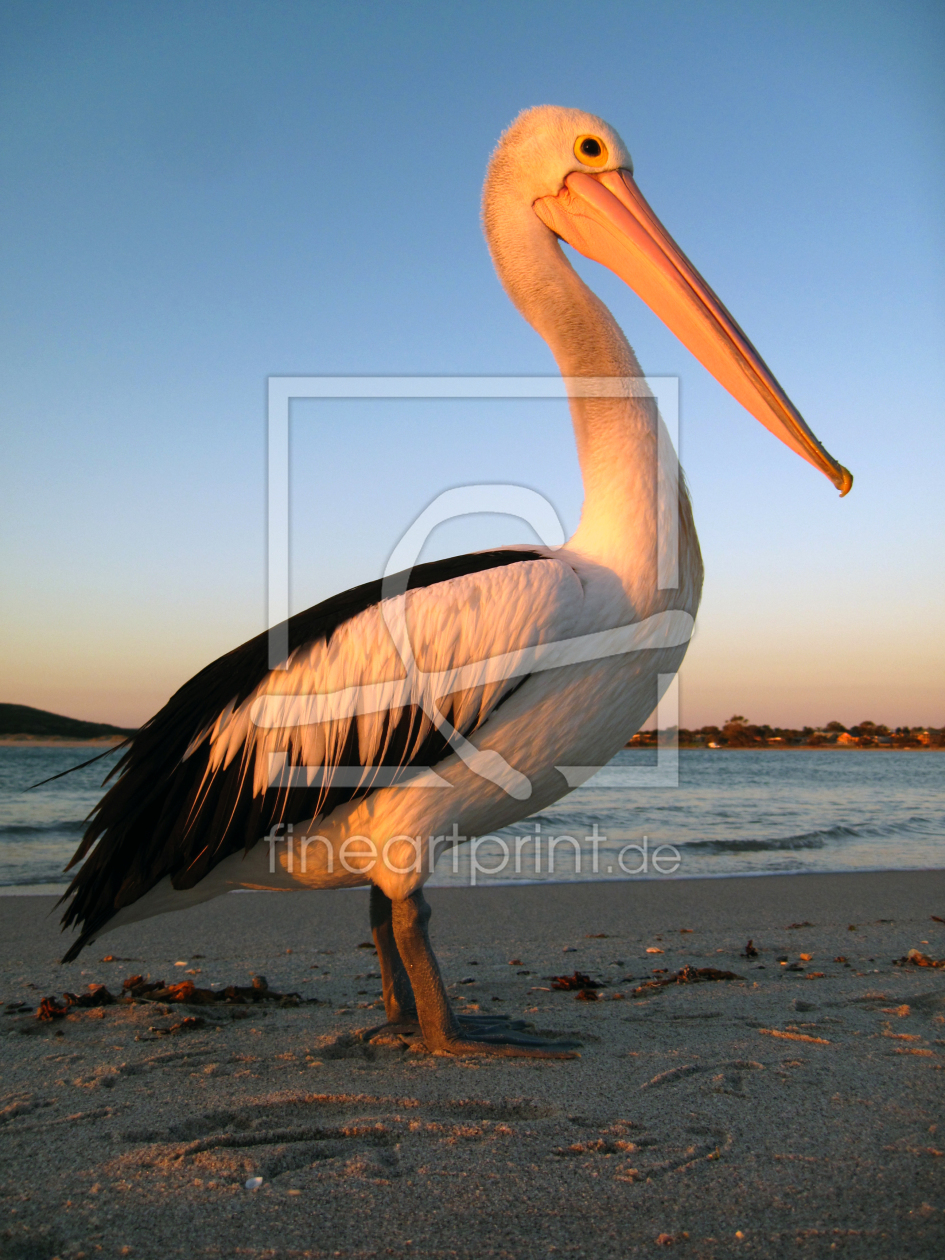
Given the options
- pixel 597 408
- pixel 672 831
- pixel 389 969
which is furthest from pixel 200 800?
pixel 672 831

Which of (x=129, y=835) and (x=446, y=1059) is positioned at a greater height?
(x=129, y=835)

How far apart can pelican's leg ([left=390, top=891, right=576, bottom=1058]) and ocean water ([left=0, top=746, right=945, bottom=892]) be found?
2882 millimetres

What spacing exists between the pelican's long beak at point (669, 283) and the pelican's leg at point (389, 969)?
2294 mm

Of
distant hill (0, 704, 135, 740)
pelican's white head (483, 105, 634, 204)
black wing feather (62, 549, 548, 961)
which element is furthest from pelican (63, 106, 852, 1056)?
distant hill (0, 704, 135, 740)

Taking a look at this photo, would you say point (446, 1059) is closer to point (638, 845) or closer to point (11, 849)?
point (638, 845)

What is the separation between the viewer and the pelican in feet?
9.71

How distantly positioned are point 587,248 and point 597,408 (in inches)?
38.8

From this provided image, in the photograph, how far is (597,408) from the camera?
A: 3.38 m

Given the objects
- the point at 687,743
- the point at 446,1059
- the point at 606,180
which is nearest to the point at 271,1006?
the point at 446,1059

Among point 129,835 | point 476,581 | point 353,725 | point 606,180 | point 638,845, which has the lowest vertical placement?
point 638,845

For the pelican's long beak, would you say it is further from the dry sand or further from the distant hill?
the distant hill

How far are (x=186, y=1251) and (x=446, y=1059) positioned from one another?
1.30 m

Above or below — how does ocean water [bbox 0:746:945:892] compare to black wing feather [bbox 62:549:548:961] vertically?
below

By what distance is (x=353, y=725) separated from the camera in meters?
3.06
